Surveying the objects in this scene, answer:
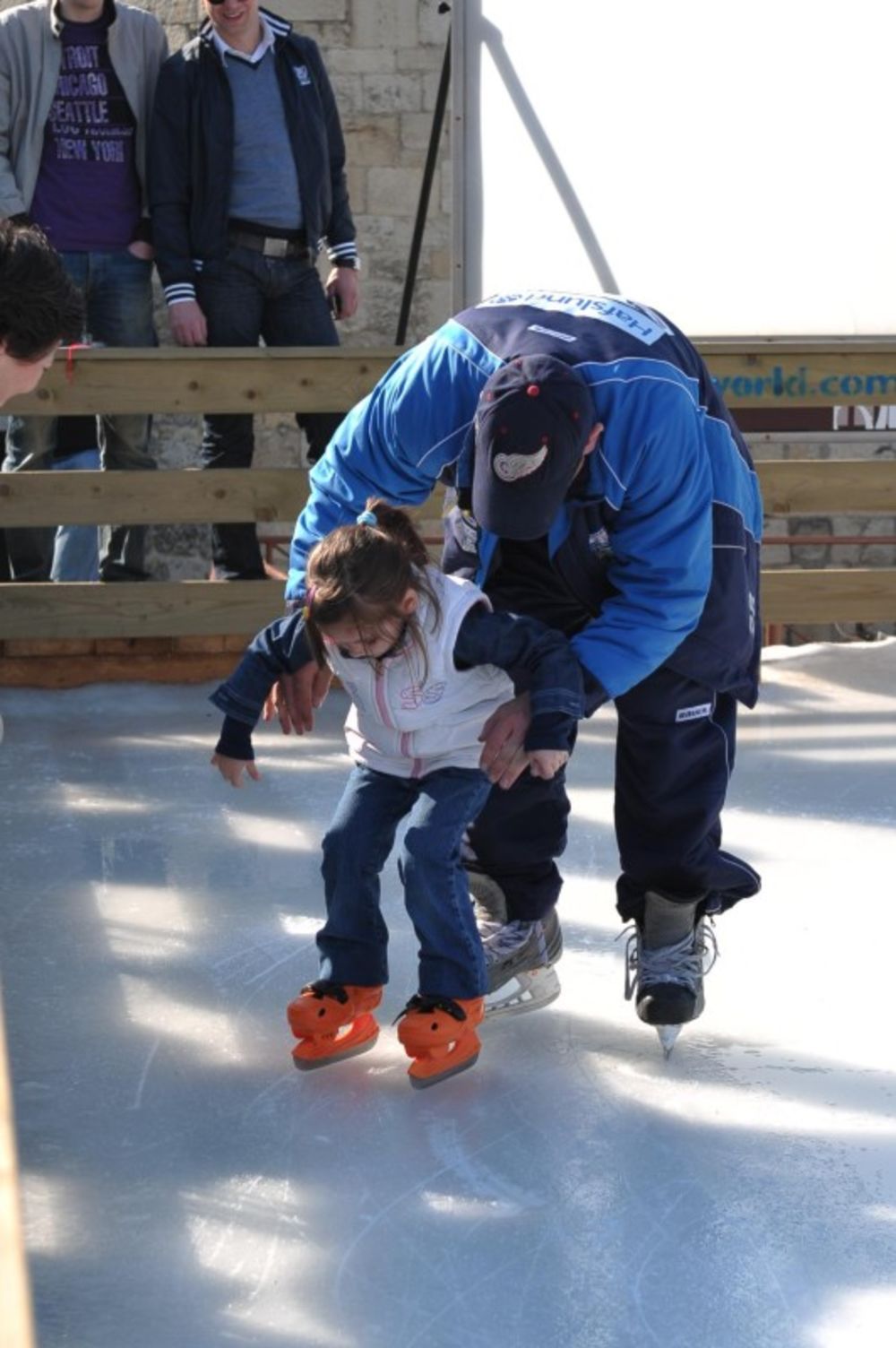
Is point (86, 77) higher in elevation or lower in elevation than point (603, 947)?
higher

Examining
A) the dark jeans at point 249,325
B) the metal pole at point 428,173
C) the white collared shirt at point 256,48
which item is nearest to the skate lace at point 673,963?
the dark jeans at point 249,325

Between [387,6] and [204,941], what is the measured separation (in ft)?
17.3

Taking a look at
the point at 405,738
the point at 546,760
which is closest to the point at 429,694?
the point at 405,738

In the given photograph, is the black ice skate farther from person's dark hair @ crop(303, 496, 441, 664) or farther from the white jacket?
person's dark hair @ crop(303, 496, 441, 664)

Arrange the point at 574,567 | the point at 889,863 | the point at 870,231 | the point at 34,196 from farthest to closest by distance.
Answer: the point at 870,231 < the point at 34,196 < the point at 889,863 < the point at 574,567

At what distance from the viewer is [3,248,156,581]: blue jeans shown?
518 centimetres

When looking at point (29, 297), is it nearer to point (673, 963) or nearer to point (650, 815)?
point (650, 815)

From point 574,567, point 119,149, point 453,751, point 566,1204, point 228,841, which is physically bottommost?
point 228,841

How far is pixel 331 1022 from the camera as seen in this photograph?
276cm

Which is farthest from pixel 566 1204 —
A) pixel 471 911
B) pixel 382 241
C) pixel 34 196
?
pixel 382 241

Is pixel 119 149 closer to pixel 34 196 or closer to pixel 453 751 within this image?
pixel 34 196

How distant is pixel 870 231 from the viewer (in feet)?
19.3

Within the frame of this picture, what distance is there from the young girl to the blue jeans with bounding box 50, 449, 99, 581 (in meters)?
2.79

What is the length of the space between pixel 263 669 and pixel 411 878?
370 mm
